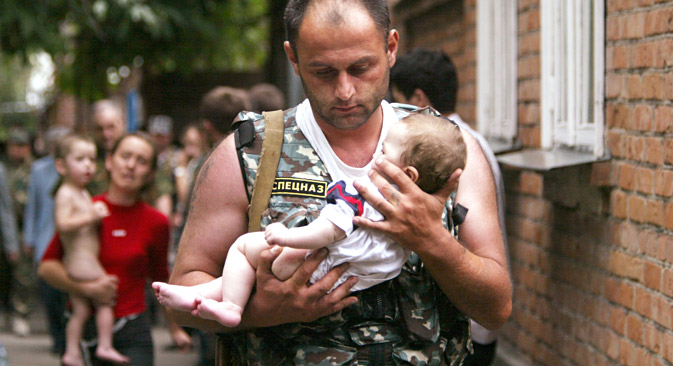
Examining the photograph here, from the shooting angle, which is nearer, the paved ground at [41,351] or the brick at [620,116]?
the brick at [620,116]

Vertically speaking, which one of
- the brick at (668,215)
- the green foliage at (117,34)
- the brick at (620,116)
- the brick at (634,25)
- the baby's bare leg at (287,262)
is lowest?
the brick at (668,215)

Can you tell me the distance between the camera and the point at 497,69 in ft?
21.3

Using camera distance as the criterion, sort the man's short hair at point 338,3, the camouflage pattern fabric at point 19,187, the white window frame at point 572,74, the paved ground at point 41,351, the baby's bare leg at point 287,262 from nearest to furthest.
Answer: the baby's bare leg at point 287,262 → the man's short hair at point 338,3 → the white window frame at point 572,74 → the paved ground at point 41,351 → the camouflage pattern fabric at point 19,187

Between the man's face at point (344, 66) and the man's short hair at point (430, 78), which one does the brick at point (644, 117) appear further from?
the man's face at point (344, 66)

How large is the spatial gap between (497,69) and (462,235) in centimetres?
385

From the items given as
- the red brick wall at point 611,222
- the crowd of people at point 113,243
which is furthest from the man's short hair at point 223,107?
the red brick wall at point 611,222

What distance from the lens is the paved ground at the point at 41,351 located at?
367 inches

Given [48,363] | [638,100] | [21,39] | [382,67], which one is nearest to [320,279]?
[382,67]

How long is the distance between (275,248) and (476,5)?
15.7 feet

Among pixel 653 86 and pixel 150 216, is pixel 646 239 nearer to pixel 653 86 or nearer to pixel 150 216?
pixel 653 86

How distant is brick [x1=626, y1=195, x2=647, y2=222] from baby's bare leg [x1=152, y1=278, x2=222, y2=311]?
1948 millimetres

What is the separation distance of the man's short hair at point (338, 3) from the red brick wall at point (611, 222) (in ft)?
4.46

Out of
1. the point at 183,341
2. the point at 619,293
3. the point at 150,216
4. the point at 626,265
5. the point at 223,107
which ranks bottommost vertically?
the point at 183,341

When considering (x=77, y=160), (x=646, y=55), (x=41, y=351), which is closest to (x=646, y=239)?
(x=646, y=55)
